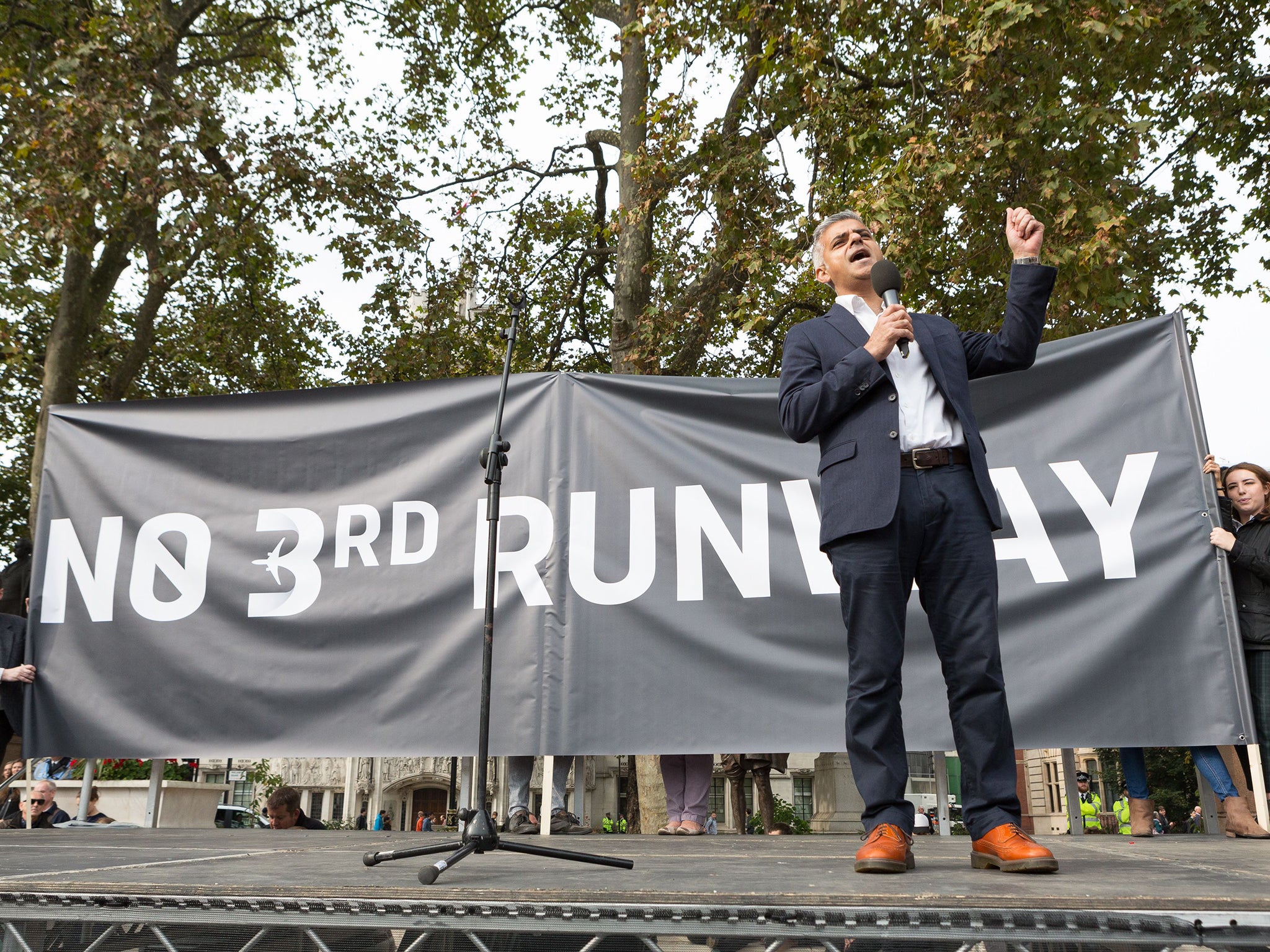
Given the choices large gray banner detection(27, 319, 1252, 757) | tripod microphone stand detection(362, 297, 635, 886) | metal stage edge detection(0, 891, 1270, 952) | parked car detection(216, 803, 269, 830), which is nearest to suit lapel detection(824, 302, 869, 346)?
tripod microphone stand detection(362, 297, 635, 886)

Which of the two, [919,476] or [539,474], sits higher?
[539,474]

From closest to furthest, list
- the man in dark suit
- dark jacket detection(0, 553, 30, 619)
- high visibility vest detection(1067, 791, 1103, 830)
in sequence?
the man in dark suit, dark jacket detection(0, 553, 30, 619), high visibility vest detection(1067, 791, 1103, 830)

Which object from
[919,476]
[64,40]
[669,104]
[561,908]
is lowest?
[561,908]

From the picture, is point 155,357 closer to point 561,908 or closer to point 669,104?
point 669,104

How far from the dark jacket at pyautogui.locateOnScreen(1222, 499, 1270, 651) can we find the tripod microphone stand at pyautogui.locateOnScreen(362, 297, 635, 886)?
3.49 metres

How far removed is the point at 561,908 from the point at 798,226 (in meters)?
8.16

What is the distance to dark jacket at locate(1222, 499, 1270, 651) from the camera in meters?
4.83

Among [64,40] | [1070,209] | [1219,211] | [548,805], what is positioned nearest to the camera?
[548,805]

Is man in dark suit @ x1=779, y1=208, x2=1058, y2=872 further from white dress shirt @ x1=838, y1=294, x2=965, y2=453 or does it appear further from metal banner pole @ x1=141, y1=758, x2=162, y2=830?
metal banner pole @ x1=141, y1=758, x2=162, y2=830

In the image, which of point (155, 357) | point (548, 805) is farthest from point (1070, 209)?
point (155, 357)

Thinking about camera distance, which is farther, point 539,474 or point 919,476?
point 539,474

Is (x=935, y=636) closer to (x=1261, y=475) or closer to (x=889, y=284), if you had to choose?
(x=889, y=284)

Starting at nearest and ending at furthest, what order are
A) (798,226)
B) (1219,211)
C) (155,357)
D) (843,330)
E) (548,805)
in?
(843,330)
(548,805)
(798,226)
(1219,211)
(155,357)

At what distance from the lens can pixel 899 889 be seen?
2332 millimetres
